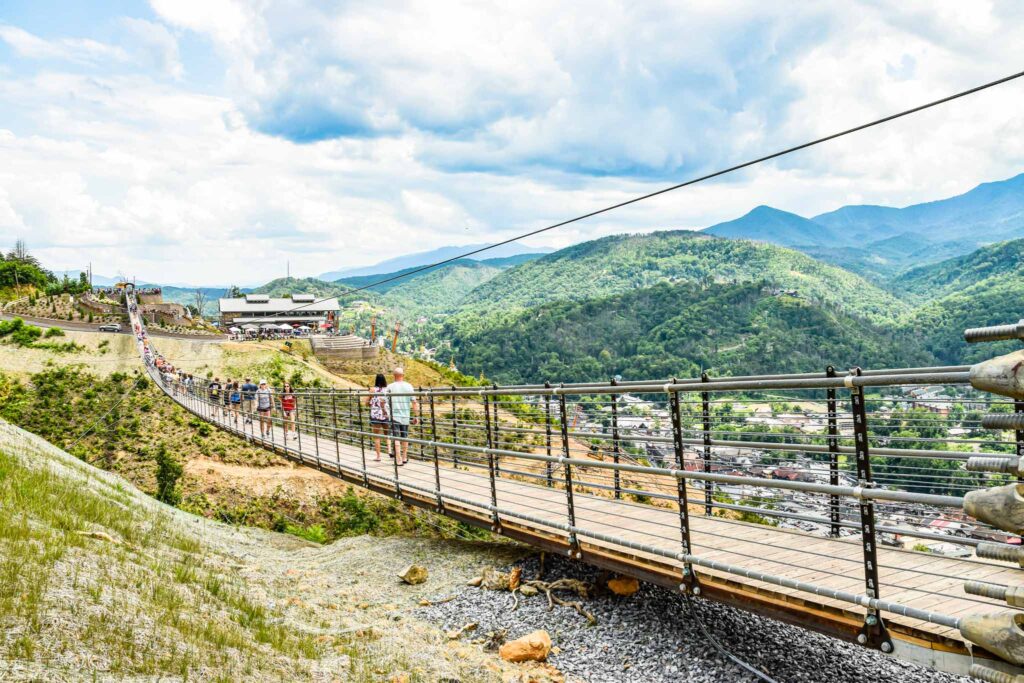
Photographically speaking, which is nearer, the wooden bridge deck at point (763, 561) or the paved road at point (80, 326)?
the wooden bridge deck at point (763, 561)

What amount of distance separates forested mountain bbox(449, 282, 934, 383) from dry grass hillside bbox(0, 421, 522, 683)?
271ft

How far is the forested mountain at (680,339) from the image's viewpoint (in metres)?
93.8

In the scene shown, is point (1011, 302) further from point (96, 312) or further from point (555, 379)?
point (96, 312)

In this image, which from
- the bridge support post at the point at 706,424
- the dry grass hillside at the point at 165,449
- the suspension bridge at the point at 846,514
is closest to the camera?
the suspension bridge at the point at 846,514

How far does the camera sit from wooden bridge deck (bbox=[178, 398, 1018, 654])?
13.1 feet

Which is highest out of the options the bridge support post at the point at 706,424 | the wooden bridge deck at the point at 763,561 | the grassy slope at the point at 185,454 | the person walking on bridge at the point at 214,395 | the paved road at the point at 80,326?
the paved road at the point at 80,326

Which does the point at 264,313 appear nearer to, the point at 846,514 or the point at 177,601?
the point at 177,601

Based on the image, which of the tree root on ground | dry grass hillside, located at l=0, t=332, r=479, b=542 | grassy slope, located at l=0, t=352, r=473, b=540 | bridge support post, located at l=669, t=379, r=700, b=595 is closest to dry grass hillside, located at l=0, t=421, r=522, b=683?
the tree root on ground

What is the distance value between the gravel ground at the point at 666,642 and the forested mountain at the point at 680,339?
83.5m

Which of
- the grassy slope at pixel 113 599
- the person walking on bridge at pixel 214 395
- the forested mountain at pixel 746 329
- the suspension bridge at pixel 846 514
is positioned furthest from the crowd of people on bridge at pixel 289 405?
the forested mountain at pixel 746 329

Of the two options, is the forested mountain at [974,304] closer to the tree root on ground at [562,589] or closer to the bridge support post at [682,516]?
the tree root on ground at [562,589]

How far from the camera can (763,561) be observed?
5.06 m

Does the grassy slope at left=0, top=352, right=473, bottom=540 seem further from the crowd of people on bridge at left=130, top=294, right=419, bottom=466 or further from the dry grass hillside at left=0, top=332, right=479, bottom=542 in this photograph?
the crowd of people on bridge at left=130, top=294, right=419, bottom=466

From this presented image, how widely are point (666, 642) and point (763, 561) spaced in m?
1.15
